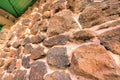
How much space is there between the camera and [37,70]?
1.42 metres

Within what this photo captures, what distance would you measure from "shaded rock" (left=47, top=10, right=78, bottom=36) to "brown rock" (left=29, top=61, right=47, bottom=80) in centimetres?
30

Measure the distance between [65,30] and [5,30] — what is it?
184 cm

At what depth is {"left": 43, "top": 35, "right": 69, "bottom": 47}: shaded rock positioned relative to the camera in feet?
4.20

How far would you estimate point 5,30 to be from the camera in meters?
2.84

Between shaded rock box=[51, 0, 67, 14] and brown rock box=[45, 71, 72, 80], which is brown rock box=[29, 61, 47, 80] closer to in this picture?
brown rock box=[45, 71, 72, 80]

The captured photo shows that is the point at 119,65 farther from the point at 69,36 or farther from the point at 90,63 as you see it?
the point at 69,36

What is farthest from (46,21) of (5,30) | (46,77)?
(5,30)

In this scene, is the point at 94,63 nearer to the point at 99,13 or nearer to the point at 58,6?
the point at 99,13

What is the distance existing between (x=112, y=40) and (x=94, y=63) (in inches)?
7.0

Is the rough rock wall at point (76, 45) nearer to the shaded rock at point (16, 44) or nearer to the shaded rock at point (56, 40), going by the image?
the shaded rock at point (56, 40)

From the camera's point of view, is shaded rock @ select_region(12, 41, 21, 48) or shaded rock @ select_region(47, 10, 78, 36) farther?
shaded rock @ select_region(12, 41, 21, 48)

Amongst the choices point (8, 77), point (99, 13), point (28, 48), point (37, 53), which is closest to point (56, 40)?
point (37, 53)

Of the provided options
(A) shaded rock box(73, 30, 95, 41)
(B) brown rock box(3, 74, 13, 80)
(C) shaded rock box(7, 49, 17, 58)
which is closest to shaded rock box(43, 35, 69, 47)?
(A) shaded rock box(73, 30, 95, 41)

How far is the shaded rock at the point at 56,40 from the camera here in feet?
4.20
